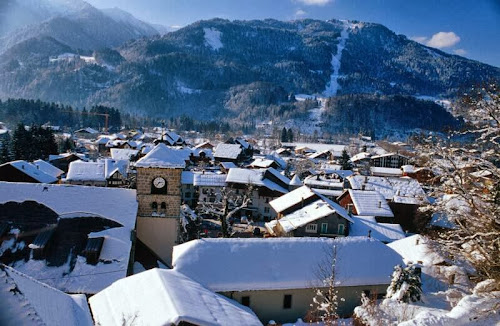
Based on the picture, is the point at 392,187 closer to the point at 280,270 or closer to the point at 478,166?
the point at 280,270

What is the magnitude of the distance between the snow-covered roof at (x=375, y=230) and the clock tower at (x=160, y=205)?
18.9 m

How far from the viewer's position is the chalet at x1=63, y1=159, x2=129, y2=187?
48469mm

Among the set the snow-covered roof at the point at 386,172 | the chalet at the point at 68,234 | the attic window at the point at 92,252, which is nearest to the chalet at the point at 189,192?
the chalet at the point at 68,234

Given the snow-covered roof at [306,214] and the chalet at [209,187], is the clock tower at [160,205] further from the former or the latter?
the chalet at [209,187]

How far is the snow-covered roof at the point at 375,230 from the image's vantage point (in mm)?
34878

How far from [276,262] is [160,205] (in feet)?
27.8

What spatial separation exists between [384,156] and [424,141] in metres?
95.7

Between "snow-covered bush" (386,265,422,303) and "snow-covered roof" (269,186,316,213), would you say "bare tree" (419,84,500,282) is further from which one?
"snow-covered roof" (269,186,316,213)

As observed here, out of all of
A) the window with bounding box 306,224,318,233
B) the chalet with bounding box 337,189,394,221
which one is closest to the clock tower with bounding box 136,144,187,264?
the window with bounding box 306,224,318,233

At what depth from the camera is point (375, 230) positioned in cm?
3581

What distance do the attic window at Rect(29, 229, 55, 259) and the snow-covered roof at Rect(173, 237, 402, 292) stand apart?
6.08 m

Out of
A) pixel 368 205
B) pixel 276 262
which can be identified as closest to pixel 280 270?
pixel 276 262

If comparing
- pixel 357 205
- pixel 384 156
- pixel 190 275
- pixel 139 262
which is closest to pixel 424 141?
pixel 190 275

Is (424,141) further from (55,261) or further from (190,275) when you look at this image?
(55,261)
